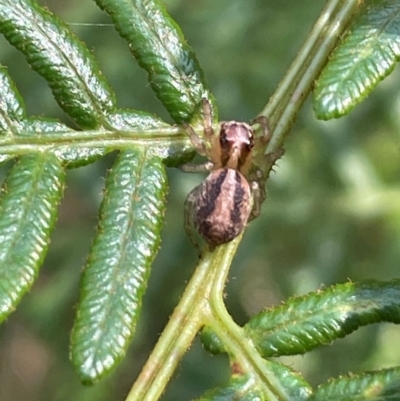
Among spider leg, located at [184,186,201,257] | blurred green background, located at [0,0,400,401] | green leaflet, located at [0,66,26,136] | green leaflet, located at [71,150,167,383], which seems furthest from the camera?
blurred green background, located at [0,0,400,401]

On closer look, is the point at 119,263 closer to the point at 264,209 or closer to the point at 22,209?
the point at 22,209

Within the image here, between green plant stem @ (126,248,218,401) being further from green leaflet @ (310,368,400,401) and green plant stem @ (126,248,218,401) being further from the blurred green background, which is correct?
the blurred green background

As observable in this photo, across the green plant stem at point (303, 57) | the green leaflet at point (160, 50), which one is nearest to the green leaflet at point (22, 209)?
the green leaflet at point (160, 50)

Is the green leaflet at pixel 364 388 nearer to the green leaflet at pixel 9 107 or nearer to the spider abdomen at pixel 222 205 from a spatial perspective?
the spider abdomen at pixel 222 205

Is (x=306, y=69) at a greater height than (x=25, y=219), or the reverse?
(x=306, y=69)

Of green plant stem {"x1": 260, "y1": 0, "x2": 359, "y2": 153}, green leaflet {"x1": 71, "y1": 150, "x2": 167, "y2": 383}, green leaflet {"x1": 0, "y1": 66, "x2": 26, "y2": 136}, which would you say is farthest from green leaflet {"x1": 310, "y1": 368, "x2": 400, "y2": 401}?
green leaflet {"x1": 0, "y1": 66, "x2": 26, "y2": 136}

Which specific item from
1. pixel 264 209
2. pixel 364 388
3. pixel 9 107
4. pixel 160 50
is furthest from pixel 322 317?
pixel 264 209
